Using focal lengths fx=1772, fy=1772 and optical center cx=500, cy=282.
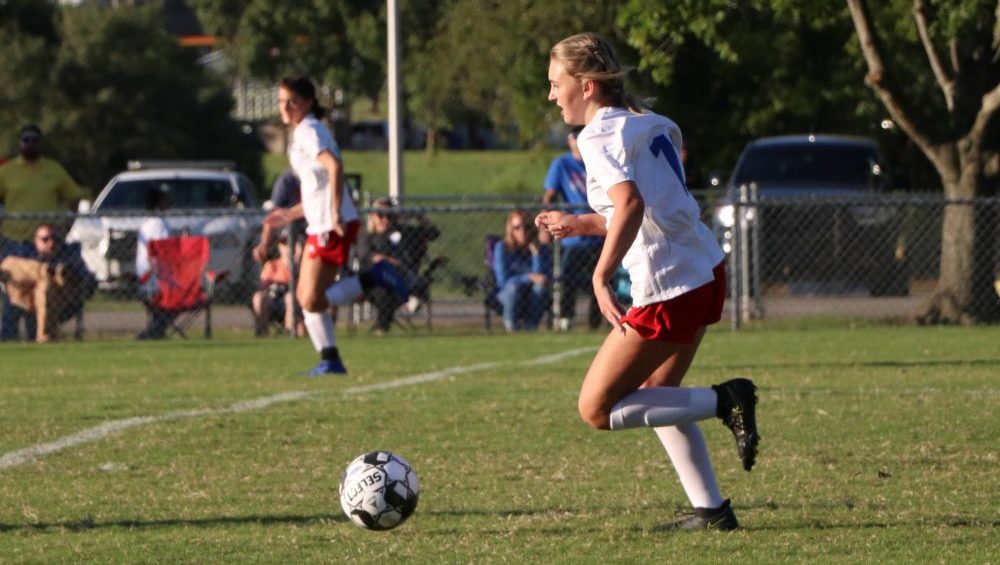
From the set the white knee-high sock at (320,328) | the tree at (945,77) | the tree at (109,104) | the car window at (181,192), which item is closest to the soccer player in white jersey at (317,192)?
the white knee-high sock at (320,328)

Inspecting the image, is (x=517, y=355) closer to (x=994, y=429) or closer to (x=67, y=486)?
(x=994, y=429)

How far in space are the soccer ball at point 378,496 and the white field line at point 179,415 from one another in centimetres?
257

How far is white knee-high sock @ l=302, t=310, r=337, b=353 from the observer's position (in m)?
12.3

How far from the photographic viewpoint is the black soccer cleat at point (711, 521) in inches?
244

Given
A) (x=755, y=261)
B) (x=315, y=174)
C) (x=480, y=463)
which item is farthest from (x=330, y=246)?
(x=755, y=261)

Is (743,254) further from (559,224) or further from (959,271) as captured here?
(559,224)

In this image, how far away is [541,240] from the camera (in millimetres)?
17875

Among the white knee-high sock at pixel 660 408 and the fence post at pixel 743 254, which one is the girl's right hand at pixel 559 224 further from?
the fence post at pixel 743 254

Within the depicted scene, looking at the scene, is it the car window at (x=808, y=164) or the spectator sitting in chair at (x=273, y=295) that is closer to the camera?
the spectator sitting in chair at (x=273, y=295)

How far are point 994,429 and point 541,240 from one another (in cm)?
919

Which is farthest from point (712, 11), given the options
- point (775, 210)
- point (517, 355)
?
point (517, 355)

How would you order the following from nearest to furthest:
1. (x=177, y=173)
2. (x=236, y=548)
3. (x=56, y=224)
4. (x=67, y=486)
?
(x=236, y=548) < (x=67, y=486) < (x=56, y=224) < (x=177, y=173)

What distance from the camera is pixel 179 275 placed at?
17.7 m

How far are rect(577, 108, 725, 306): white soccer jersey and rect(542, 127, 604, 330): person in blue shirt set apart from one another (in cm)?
1084
